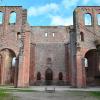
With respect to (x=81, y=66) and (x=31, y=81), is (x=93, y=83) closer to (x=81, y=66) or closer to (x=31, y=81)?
(x=81, y=66)

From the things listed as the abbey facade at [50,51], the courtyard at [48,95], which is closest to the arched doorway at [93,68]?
the abbey facade at [50,51]

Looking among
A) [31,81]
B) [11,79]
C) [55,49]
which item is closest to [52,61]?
[55,49]

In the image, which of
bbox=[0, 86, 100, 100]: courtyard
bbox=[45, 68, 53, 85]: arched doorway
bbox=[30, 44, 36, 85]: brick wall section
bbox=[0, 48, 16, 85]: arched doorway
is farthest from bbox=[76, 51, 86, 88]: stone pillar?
bbox=[45, 68, 53, 85]: arched doorway

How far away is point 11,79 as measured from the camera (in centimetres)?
3591

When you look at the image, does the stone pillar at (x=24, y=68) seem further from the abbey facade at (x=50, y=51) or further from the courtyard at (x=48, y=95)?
the courtyard at (x=48, y=95)

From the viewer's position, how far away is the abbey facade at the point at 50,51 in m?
26.7

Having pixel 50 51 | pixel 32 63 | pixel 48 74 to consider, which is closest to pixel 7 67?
pixel 32 63

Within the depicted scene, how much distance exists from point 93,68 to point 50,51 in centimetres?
867

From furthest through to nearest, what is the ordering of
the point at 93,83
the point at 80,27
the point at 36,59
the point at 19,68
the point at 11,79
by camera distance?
1. the point at 36,59
2. the point at 11,79
3. the point at 93,83
4. the point at 80,27
5. the point at 19,68

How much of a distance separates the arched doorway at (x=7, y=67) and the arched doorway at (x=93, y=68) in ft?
36.9

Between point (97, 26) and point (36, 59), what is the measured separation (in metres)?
13.3

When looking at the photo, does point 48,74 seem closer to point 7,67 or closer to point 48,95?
point 7,67

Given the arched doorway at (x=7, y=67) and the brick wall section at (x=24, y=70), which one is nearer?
the brick wall section at (x=24, y=70)

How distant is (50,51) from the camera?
1537 inches
